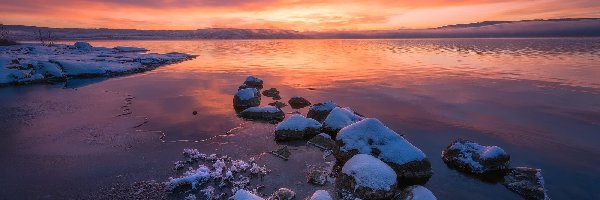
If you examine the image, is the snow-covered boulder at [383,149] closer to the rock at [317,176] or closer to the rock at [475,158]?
the rock at [317,176]

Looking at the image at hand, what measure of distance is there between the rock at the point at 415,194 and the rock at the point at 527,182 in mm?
3214

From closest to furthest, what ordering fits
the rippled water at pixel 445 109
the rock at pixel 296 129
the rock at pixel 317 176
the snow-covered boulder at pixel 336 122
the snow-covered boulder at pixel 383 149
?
the rock at pixel 317 176 < the snow-covered boulder at pixel 383 149 < the rippled water at pixel 445 109 < the rock at pixel 296 129 < the snow-covered boulder at pixel 336 122

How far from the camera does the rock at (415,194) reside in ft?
28.6

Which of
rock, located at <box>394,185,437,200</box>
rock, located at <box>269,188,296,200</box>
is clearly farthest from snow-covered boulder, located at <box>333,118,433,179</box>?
rock, located at <box>269,188,296,200</box>

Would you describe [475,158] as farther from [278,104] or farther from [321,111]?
[278,104]

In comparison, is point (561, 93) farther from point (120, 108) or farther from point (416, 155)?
point (120, 108)

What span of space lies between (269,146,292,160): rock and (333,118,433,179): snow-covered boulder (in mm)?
1695

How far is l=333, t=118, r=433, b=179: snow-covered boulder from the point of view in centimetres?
1091

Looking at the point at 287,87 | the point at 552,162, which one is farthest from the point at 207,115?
the point at 552,162

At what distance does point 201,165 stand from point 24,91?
2195 centimetres

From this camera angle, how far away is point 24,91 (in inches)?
992

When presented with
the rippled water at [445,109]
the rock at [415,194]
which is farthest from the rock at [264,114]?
the rock at [415,194]

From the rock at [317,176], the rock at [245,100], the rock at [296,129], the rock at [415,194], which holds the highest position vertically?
the rock at [245,100]

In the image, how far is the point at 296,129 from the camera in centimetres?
1414
